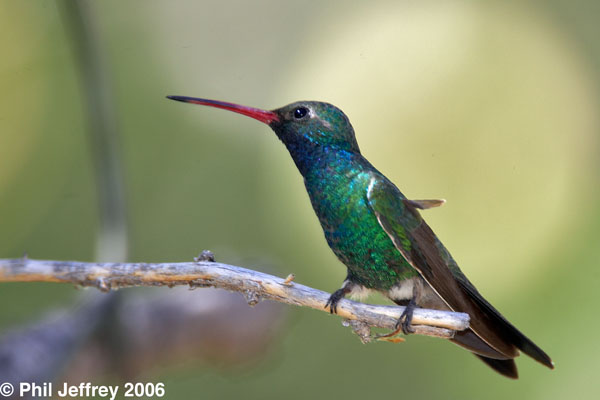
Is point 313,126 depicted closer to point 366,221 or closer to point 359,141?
point 359,141

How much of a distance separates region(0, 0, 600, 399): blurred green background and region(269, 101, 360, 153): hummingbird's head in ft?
0.22

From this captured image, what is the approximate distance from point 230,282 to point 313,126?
47 cm

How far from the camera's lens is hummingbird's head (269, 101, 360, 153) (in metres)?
1.50

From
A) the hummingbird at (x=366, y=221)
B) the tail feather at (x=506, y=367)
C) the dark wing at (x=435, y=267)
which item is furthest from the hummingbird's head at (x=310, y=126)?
the tail feather at (x=506, y=367)

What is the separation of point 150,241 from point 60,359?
2.06 m

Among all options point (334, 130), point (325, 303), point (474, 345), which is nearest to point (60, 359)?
point (325, 303)

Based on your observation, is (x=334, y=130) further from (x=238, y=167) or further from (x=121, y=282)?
(x=238, y=167)

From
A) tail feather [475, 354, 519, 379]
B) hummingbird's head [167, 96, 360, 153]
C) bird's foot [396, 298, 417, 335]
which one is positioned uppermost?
hummingbird's head [167, 96, 360, 153]

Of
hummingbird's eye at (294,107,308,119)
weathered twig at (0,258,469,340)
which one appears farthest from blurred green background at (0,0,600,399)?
weathered twig at (0,258,469,340)

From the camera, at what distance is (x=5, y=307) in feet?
11.8

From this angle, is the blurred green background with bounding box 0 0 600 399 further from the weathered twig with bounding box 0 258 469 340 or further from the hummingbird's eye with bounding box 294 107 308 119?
the weathered twig with bounding box 0 258 469 340

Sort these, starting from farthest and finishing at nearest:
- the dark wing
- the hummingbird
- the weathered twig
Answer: the hummingbird → the dark wing → the weathered twig

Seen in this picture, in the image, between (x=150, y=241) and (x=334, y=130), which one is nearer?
(x=334, y=130)

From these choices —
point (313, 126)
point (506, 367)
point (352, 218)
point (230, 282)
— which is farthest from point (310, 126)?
point (506, 367)
